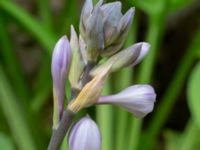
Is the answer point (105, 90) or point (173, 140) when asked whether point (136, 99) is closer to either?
point (105, 90)

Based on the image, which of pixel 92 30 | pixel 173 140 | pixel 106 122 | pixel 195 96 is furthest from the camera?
pixel 173 140

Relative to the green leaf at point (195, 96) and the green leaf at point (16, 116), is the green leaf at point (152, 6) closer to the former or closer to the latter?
the green leaf at point (195, 96)

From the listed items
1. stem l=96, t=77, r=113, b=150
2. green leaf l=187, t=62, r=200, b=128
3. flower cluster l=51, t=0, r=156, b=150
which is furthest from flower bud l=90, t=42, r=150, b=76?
Answer: stem l=96, t=77, r=113, b=150

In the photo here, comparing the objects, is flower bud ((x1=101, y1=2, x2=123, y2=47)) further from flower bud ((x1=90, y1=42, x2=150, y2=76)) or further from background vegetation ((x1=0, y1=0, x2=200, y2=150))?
background vegetation ((x1=0, y1=0, x2=200, y2=150))

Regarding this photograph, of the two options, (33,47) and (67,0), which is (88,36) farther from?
(33,47)

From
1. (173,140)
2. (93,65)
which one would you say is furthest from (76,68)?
(173,140)

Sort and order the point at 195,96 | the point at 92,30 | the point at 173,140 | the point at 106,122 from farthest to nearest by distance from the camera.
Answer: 1. the point at 173,140
2. the point at 106,122
3. the point at 195,96
4. the point at 92,30

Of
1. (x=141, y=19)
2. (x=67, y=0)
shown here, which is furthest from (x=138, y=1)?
(x=141, y=19)
